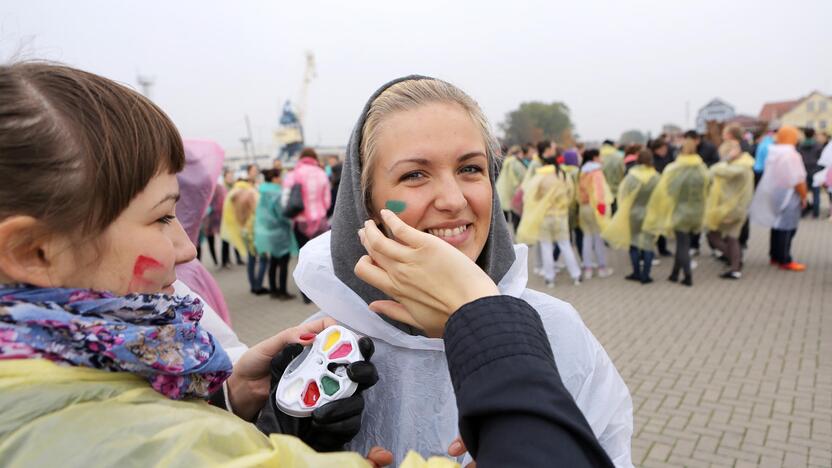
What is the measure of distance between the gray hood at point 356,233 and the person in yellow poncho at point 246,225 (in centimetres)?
708

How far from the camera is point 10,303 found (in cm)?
79

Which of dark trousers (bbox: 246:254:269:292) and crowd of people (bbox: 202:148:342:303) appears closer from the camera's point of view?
crowd of people (bbox: 202:148:342:303)

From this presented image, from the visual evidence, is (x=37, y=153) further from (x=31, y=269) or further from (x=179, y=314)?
(x=179, y=314)

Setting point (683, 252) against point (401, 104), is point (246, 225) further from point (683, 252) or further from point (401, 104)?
point (401, 104)

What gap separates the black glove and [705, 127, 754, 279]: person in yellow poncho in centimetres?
732

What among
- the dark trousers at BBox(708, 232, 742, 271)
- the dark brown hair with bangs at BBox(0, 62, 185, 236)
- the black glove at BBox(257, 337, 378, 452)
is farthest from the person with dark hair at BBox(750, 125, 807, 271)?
the dark brown hair with bangs at BBox(0, 62, 185, 236)

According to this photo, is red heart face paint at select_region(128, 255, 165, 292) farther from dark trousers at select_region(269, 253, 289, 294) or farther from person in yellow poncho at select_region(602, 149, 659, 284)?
person in yellow poncho at select_region(602, 149, 659, 284)

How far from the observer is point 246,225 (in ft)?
28.1

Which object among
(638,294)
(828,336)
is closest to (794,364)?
(828,336)

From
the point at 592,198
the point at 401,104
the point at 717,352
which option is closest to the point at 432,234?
the point at 401,104

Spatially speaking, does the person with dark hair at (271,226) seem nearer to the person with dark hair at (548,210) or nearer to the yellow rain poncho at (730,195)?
the person with dark hair at (548,210)

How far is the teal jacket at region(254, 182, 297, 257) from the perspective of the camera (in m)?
7.72

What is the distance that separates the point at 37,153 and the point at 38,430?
0.38 m

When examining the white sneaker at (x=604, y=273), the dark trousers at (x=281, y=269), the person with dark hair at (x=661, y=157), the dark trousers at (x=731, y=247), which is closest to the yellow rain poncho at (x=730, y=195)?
the dark trousers at (x=731, y=247)
